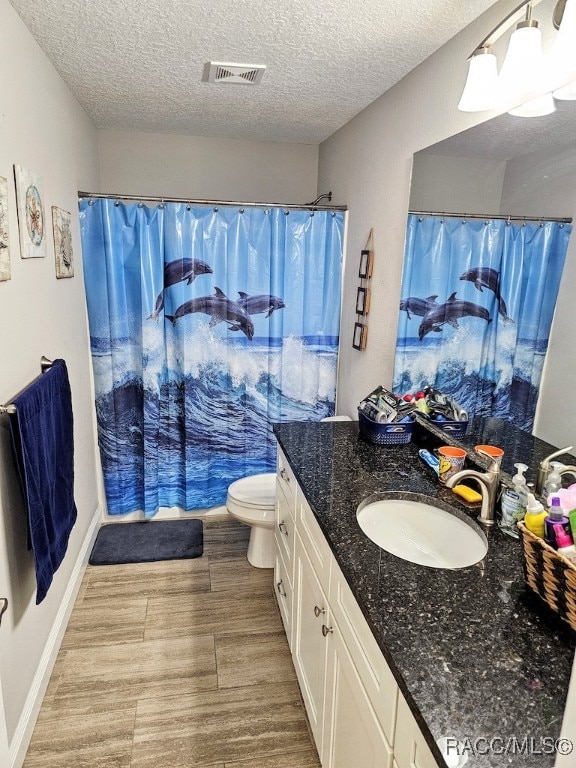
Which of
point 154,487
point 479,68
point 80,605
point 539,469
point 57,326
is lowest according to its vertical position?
point 80,605

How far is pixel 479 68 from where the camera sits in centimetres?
145

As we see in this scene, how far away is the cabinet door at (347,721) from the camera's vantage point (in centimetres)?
106

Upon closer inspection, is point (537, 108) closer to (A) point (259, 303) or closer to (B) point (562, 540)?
(B) point (562, 540)

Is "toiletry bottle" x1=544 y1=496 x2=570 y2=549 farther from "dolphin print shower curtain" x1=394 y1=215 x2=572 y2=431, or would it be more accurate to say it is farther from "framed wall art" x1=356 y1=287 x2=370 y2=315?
"framed wall art" x1=356 y1=287 x2=370 y2=315

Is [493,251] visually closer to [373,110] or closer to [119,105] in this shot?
[373,110]

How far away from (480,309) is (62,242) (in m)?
1.77

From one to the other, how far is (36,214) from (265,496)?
163 centimetres

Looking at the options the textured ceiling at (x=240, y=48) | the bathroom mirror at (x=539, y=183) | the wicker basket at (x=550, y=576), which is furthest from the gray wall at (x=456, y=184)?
the wicker basket at (x=550, y=576)

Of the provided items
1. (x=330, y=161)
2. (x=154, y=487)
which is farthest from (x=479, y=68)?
(x=154, y=487)

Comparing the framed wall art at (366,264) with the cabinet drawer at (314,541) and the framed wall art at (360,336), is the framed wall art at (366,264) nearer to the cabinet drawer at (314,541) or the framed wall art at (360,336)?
the framed wall art at (360,336)

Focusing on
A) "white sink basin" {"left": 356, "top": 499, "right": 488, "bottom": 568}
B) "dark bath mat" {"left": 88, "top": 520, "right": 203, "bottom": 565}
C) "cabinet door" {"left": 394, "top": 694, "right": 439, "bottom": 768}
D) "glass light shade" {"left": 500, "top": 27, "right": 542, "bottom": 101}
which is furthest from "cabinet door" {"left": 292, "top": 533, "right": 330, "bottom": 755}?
"glass light shade" {"left": 500, "top": 27, "right": 542, "bottom": 101}

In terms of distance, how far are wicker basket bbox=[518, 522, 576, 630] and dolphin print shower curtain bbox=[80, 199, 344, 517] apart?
206cm

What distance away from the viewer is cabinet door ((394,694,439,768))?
84 cm

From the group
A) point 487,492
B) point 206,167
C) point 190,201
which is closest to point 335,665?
point 487,492
